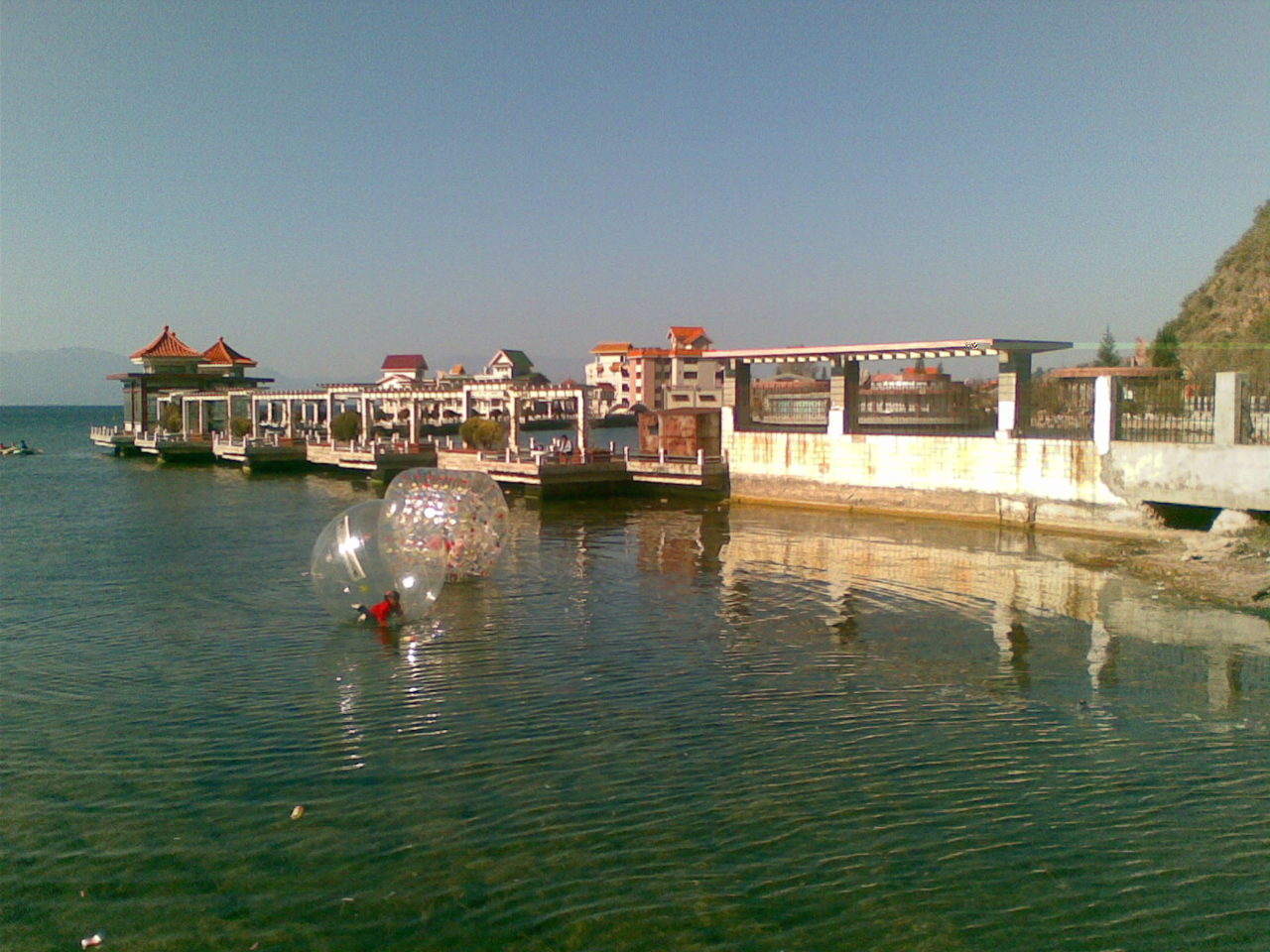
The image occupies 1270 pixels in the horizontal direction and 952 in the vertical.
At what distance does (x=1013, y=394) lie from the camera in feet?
94.1

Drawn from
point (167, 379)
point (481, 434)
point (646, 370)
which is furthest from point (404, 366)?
point (481, 434)

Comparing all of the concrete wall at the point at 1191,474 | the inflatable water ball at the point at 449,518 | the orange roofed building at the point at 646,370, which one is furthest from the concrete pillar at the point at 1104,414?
the orange roofed building at the point at 646,370

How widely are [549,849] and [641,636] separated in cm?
713

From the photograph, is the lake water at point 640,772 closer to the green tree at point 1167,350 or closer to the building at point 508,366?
the green tree at point 1167,350

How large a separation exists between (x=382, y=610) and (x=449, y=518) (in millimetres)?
2849

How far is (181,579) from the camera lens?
19.8 meters

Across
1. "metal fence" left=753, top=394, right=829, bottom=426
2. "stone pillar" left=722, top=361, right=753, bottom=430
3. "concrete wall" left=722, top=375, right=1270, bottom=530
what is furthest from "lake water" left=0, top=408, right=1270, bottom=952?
"metal fence" left=753, top=394, right=829, bottom=426

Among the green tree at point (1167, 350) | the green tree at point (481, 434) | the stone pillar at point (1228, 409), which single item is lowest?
the green tree at point (481, 434)

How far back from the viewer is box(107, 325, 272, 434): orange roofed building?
69.9 meters

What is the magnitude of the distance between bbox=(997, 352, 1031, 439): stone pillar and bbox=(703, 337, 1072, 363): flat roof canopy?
317 mm

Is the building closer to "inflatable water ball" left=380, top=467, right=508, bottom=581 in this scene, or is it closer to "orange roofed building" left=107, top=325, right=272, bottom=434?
"orange roofed building" left=107, top=325, right=272, bottom=434

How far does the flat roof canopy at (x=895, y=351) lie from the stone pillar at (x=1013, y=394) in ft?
1.04

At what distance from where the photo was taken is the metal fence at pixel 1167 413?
23641mm

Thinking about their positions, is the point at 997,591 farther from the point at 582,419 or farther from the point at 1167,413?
the point at 582,419
